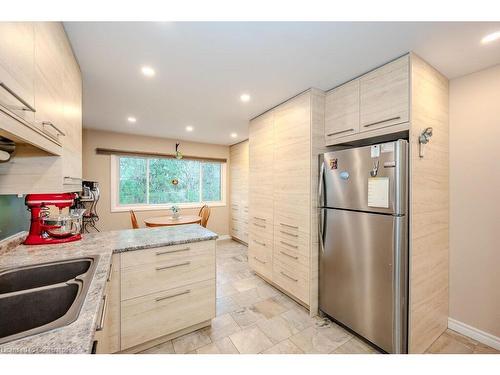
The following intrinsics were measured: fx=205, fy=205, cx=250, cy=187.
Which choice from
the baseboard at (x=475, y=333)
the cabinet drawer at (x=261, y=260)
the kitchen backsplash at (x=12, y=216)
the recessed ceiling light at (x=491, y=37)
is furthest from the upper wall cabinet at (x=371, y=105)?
the kitchen backsplash at (x=12, y=216)

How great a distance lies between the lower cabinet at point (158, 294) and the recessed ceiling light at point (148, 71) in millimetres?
1493

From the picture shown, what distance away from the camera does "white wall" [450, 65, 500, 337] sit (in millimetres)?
1659

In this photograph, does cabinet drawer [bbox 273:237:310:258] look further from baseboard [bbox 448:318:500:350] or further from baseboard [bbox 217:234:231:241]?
baseboard [bbox 217:234:231:241]

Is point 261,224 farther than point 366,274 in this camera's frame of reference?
Yes

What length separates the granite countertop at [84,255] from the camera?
0.59 m

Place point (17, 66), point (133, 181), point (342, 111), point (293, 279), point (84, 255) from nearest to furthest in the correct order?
point (17, 66) → point (84, 255) → point (342, 111) → point (293, 279) → point (133, 181)

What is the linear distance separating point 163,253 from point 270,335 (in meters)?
1.18

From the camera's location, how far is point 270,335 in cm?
180

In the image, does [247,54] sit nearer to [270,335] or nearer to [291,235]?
[291,235]

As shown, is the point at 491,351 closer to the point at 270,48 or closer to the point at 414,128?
the point at 414,128

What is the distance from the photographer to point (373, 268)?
161 cm

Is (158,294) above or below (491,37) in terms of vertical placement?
below

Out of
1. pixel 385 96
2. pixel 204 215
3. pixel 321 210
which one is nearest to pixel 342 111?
pixel 385 96
